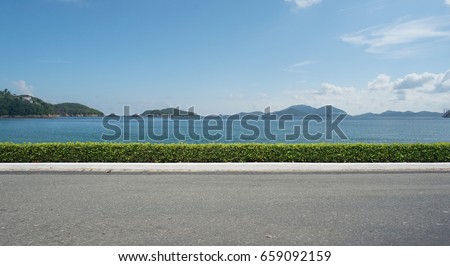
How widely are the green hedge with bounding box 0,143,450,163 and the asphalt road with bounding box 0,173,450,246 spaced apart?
3.64 meters

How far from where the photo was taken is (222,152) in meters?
14.7

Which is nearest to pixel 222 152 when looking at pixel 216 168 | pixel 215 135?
pixel 216 168

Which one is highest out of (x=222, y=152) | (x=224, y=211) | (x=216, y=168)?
(x=222, y=152)

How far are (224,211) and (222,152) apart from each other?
25.9ft

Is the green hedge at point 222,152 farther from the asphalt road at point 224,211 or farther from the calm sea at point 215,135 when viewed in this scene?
the calm sea at point 215,135

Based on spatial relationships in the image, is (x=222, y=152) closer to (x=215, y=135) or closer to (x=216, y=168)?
(x=216, y=168)

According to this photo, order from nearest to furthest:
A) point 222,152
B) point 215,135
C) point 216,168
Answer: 1. point 216,168
2. point 222,152
3. point 215,135

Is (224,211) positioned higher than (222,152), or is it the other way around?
(222,152)

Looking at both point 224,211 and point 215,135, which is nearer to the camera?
point 224,211

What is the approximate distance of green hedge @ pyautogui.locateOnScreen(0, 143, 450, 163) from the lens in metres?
14.5

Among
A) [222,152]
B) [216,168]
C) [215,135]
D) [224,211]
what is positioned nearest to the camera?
[224,211]

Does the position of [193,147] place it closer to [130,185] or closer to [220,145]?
[220,145]

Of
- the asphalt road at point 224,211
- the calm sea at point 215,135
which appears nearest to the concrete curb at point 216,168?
the asphalt road at point 224,211

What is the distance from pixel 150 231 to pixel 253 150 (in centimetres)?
960
